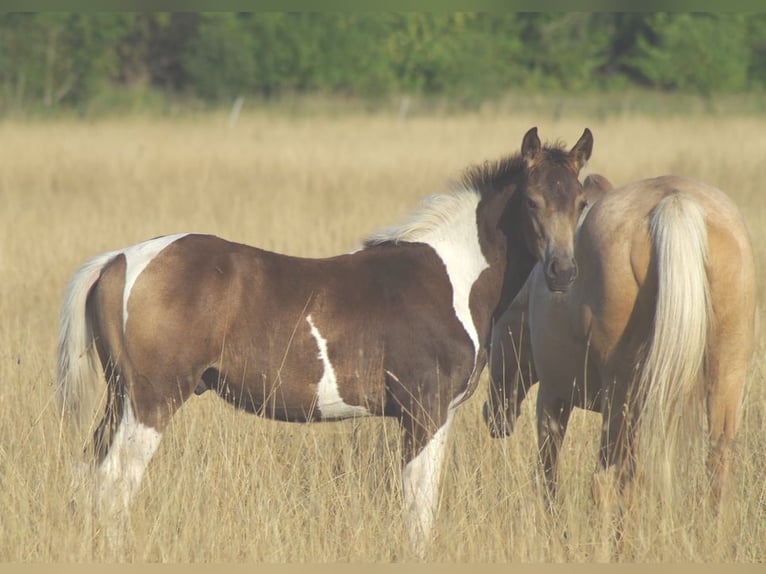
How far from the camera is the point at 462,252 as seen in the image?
4285mm

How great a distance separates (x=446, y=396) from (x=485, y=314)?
0.42m

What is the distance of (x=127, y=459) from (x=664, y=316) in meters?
2.03

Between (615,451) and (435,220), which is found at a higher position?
(435,220)

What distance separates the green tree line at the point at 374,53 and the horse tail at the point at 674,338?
21388 mm

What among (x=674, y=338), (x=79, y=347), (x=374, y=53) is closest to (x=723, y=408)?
(x=674, y=338)

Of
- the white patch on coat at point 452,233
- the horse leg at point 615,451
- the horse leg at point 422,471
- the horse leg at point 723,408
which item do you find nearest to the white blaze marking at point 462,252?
the white patch on coat at point 452,233

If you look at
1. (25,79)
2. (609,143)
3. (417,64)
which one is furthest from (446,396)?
(417,64)

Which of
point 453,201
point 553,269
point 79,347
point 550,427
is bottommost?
point 550,427

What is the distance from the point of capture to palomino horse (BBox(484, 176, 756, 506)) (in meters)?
3.86

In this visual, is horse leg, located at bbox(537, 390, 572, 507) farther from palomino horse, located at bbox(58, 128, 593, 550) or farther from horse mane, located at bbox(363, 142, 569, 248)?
horse mane, located at bbox(363, 142, 569, 248)

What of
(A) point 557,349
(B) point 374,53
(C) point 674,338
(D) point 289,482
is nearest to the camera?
(C) point 674,338

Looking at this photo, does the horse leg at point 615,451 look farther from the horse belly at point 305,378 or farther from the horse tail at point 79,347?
the horse tail at point 79,347

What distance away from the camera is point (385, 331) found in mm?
4090

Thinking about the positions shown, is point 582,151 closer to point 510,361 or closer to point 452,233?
point 452,233
